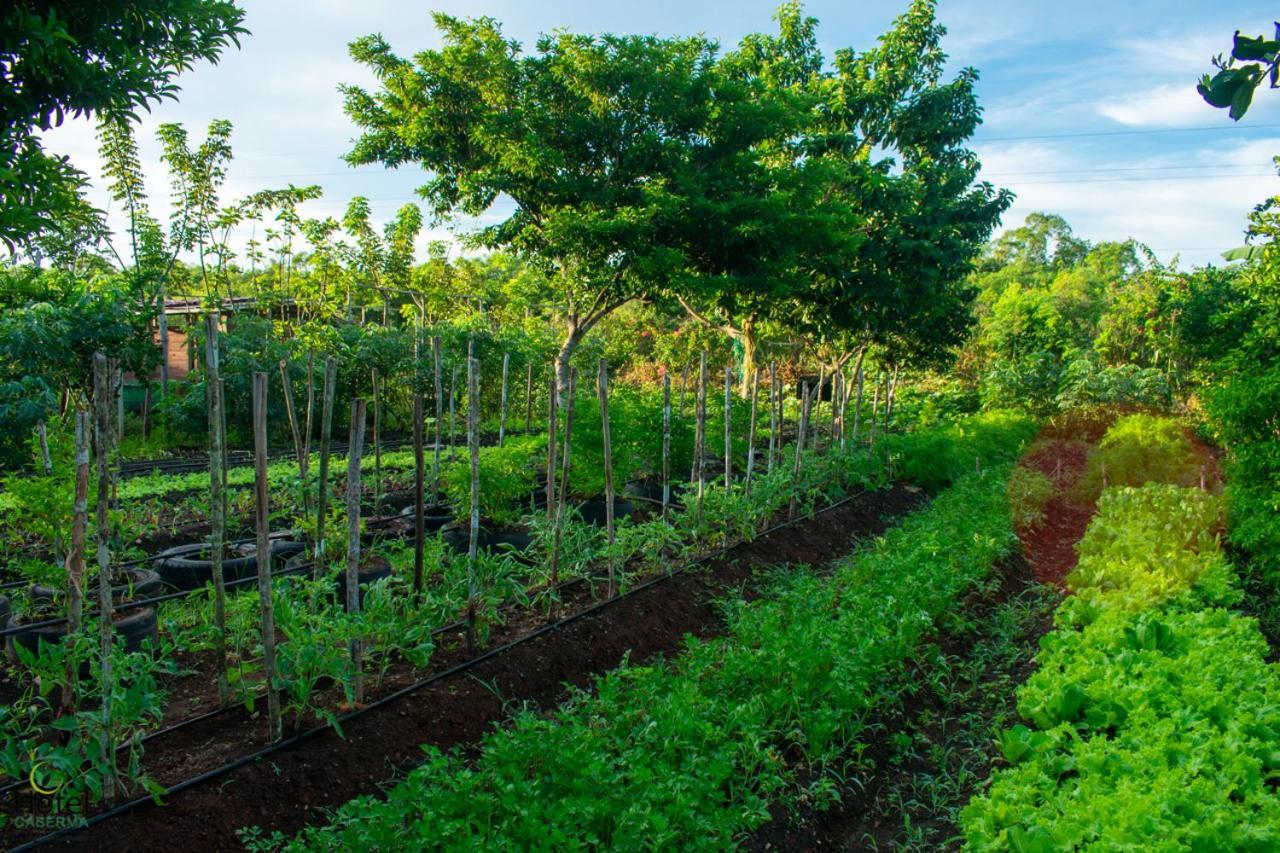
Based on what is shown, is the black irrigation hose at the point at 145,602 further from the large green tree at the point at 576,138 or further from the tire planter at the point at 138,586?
the large green tree at the point at 576,138

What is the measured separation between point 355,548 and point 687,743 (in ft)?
6.47

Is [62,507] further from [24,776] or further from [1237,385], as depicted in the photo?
[1237,385]

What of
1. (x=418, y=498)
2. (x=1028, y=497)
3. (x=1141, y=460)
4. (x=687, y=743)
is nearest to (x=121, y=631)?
(x=418, y=498)

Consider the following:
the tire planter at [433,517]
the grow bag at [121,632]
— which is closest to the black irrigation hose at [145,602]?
the grow bag at [121,632]

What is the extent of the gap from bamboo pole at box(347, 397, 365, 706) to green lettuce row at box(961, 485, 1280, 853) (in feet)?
9.36

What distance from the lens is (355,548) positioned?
165 inches

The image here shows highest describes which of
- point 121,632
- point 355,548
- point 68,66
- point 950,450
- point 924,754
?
point 68,66

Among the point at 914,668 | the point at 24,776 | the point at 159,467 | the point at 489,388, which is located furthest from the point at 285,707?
the point at 489,388

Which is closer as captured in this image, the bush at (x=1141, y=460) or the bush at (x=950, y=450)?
the bush at (x=1141, y=460)

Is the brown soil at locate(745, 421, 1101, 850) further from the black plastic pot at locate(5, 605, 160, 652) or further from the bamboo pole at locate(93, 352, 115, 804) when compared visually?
the black plastic pot at locate(5, 605, 160, 652)

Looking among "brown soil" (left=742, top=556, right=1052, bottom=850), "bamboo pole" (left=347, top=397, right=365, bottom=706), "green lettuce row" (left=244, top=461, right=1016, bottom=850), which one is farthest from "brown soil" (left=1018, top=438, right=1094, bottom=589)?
"bamboo pole" (left=347, top=397, right=365, bottom=706)

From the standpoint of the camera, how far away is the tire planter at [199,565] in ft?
20.0

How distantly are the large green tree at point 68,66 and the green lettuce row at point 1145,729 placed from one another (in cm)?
658

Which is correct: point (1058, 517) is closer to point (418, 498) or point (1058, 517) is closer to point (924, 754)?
point (924, 754)
